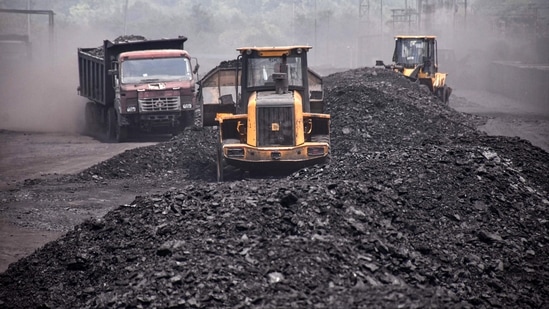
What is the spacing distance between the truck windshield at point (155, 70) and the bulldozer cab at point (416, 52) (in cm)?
1092

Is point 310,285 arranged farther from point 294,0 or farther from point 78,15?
point 294,0

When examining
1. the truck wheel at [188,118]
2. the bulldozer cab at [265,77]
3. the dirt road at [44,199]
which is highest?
the bulldozer cab at [265,77]

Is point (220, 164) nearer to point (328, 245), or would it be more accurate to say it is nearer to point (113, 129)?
point (328, 245)

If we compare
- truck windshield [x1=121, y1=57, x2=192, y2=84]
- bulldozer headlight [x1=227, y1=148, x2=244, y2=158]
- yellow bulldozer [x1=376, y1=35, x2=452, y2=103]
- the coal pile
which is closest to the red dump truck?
truck windshield [x1=121, y1=57, x2=192, y2=84]

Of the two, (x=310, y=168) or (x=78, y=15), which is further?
(x=78, y=15)

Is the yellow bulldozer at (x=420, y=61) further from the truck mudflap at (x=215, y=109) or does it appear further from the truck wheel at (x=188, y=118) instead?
the truck mudflap at (x=215, y=109)

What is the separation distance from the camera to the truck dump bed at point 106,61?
27234 millimetres

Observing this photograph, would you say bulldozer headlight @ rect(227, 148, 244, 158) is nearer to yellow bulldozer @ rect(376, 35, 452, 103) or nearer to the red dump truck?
the red dump truck

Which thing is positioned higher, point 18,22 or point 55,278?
point 18,22

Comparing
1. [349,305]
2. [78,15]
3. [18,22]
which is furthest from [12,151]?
[78,15]

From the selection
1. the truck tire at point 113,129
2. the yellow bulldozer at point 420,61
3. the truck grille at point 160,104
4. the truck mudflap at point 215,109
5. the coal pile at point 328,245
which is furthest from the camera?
the yellow bulldozer at point 420,61

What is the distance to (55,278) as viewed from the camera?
1090cm

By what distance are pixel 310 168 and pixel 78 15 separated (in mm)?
97416

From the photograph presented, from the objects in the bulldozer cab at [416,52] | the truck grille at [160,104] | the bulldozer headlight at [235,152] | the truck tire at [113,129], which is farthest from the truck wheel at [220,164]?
the bulldozer cab at [416,52]
